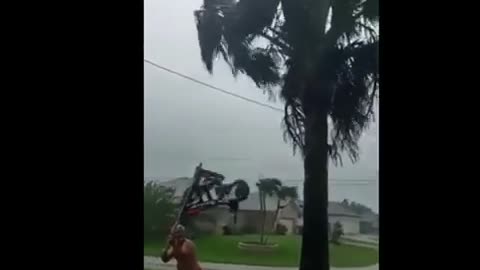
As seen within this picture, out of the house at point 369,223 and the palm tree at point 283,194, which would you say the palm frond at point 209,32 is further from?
the house at point 369,223

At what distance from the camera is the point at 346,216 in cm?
123

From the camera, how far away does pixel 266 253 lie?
1.24 m

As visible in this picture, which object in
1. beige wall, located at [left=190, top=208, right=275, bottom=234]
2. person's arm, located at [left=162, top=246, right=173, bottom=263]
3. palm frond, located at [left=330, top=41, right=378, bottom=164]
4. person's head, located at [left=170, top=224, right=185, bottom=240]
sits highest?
palm frond, located at [left=330, top=41, right=378, bottom=164]

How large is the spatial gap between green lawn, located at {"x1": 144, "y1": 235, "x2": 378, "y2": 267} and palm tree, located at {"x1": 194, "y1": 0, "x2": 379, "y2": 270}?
23mm

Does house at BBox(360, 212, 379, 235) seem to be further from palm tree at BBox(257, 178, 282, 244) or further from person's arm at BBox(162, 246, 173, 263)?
person's arm at BBox(162, 246, 173, 263)

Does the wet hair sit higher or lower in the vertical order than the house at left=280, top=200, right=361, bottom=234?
lower

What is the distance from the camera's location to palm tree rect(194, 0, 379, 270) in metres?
1.23

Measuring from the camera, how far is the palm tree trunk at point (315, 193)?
48.4 inches

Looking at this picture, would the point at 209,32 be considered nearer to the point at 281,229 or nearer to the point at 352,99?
the point at 352,99

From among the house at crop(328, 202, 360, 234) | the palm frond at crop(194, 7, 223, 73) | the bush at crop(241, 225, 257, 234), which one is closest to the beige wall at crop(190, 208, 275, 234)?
the bush at crop(241, 225, 257, 234)

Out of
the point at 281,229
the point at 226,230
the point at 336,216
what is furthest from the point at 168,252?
the point at 336,216
